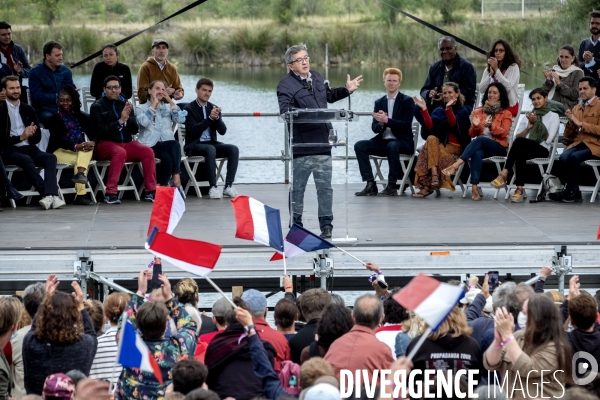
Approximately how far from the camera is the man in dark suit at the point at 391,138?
13648mm

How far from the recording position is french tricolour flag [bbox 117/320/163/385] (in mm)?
6660

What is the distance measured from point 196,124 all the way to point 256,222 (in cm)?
460

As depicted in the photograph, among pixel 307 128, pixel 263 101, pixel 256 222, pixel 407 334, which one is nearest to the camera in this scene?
pixel 407 334

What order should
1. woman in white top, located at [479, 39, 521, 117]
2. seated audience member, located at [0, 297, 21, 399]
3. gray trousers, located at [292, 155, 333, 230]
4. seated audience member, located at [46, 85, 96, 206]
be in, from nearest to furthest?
seated audience member, located at [0, 297, 21, 399] < gray trousers, located at [292, 155, 333, 230] < seated audience member, located at [46, 85, 96, 206] < woman in white top, located at [479, 39, 521, 117]

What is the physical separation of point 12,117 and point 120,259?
3.40 metres

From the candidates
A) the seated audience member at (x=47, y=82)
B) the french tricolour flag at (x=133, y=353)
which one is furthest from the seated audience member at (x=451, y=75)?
the french tricolour flag at (x=133, y=353)

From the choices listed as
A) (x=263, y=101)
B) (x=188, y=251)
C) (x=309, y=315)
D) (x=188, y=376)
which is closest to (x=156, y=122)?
(x=188, y=251)

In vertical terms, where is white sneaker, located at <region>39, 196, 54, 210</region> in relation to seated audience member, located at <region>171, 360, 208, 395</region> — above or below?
below

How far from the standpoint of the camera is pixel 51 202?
12805mm

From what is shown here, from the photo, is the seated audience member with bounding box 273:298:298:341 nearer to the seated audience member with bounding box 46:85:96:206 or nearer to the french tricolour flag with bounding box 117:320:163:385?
the french tricolour flag with bounding box 117:320:163:385

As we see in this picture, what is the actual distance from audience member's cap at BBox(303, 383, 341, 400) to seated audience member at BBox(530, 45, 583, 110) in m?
8.79

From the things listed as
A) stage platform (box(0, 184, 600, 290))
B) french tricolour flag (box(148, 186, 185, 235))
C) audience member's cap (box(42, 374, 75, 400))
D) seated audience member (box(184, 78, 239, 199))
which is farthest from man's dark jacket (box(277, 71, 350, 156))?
audience member's cap (box(42, 374, 75, 400))

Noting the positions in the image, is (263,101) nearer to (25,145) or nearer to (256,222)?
(25,145)

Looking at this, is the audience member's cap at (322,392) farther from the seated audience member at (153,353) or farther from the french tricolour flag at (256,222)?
the french tricolour flag at (256,222)
